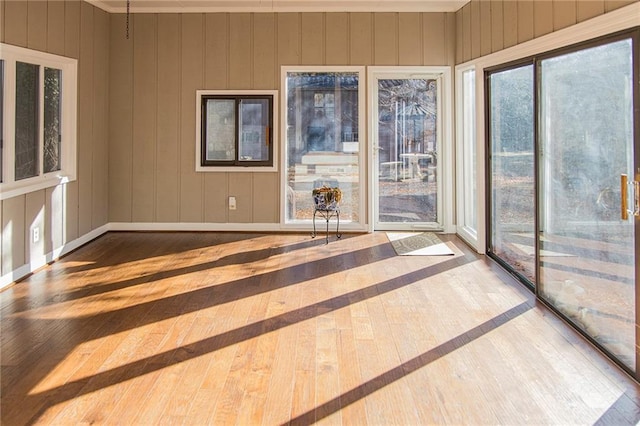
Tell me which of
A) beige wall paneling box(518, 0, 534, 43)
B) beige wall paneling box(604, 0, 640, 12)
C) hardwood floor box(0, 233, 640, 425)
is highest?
beige wall paneling box(518, 0, 534, 43)

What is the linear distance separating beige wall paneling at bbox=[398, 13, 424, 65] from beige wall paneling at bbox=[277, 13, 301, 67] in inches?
50.2

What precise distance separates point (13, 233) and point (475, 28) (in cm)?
496

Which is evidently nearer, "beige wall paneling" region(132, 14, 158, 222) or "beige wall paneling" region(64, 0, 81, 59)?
"beige wall paneling" region(64, 0, 81, 59)

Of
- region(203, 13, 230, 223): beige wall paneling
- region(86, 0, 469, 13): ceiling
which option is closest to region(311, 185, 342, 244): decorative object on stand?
region(203, 13, 230, 223): beige wall paneling

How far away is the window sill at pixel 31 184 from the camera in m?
4.71

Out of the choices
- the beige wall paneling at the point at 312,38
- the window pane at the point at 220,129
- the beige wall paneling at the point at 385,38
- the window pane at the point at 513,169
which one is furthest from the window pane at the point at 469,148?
the window pane at the point at 220,129

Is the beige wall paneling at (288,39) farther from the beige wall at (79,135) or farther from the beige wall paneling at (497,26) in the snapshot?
the beige wall paneling at (497,26)

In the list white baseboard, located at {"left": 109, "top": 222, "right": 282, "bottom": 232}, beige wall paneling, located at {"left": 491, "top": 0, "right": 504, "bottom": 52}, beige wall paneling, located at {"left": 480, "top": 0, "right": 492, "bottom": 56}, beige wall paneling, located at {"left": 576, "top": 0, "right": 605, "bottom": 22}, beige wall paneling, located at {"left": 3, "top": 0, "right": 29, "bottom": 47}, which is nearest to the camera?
beige wall paneling, located at {"left": 576, "top": 0, "right": 605, "bottom": 22}

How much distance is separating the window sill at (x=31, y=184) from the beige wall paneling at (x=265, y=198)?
7.16 ft

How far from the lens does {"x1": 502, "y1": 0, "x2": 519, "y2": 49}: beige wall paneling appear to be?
4.84 m

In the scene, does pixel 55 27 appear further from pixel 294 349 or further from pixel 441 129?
pixel 441 129

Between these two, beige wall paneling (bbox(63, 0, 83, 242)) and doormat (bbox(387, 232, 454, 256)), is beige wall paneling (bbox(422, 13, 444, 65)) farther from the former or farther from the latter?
beige wall paneling (bbox(63, 0, 83, 242))

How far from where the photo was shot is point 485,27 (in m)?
5.72

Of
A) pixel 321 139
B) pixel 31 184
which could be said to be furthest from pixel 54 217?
pixel 321 139
